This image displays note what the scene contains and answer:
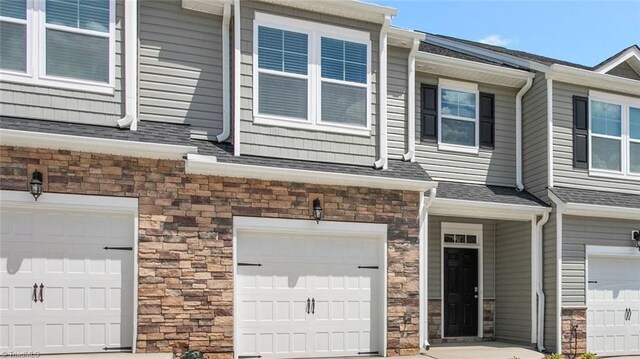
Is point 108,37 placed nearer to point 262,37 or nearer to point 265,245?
point 262,37

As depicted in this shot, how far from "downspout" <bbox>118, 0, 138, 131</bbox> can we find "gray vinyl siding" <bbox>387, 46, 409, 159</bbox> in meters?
4.43

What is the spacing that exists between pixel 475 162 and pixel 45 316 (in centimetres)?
837

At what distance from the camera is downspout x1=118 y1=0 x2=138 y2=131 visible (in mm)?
8484

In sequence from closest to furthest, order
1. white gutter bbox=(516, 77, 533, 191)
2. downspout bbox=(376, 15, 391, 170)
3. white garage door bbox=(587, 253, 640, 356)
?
downspout bbox=(376, 15, 391, 170) < white garage door bbox=(587, 253, 640, 356) < white gutter bbox=(516, 77, 533, 191)

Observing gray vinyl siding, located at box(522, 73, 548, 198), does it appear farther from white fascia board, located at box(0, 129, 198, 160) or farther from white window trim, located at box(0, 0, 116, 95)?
white window trim, located at box(0, 0, 116, 95)

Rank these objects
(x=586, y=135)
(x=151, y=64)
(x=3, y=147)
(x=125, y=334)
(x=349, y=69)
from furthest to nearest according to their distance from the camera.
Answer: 1. (x=586, y=135)
2. (x=349, y=69)
3. (x=151, y=64)
4. (x=125, y=334)
5. (x=3, y=147)

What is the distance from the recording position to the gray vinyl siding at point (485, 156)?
38.2ft

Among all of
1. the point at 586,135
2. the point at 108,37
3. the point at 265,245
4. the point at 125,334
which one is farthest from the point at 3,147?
the point at 586,135

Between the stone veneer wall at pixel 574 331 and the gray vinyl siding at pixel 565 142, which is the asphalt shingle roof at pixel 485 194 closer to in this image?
the gray vinyl siding at pixel 565 142

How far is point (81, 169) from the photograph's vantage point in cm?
800

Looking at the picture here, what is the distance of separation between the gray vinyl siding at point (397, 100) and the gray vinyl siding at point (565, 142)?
3.28 meters

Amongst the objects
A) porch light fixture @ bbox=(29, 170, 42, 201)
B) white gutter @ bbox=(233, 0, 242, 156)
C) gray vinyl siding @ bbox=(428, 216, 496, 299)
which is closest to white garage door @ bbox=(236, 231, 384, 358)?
white gutter @ bbox=(233, 0, 242, 156)

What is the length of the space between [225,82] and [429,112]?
4340mm

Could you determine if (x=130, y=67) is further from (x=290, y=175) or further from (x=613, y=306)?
(x=613, y=306)
